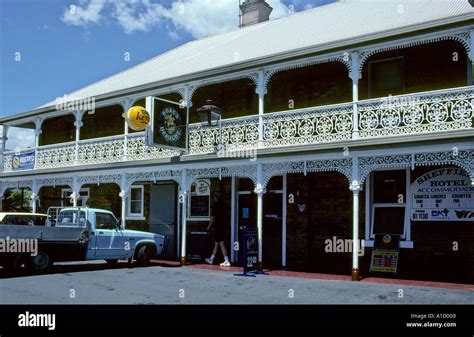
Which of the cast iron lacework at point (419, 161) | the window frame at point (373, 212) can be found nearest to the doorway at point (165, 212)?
the window frame at point (373, 212)

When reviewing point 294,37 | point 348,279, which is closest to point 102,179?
point 294,37

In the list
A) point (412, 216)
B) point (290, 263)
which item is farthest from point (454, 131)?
point (290, 263)

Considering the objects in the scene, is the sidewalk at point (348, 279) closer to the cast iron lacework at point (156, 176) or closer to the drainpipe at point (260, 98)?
the cast iron lacework at point (156, 176)

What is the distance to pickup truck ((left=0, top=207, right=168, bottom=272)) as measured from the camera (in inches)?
485

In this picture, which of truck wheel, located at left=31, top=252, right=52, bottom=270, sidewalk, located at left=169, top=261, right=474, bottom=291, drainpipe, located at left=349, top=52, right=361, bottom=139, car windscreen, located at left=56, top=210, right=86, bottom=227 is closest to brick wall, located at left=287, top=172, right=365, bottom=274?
sidewalk, located at left=169, top=261, right=474, bottom=291

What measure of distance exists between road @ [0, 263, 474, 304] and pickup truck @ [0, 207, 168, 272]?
469 mm

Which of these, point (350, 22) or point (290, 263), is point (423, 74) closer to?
point (350, 22)

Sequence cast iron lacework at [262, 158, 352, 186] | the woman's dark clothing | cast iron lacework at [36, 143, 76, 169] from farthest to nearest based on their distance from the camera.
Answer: cast iron lacework at [36, 143, 76, 169]
the woman's dark clothing
cast iron lacework at [262, 158, 352, 186]

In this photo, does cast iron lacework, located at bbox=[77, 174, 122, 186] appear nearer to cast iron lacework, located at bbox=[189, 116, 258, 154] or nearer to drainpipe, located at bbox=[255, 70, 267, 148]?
cast iron lacework, located at bbox=[189, 116, 258, 154]

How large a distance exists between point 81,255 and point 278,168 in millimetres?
5525

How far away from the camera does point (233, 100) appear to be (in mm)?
17719

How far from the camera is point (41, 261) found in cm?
1290

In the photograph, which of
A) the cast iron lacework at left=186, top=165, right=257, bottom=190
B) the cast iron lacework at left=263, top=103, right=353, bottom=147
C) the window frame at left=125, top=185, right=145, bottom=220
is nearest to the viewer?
the cast iron lacework at left=263, top=103, right=353, bottom=147

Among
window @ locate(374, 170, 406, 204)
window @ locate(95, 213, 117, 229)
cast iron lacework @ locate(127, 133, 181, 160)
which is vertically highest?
cast iron lacework @ locate(127, 133, 181, 160)
